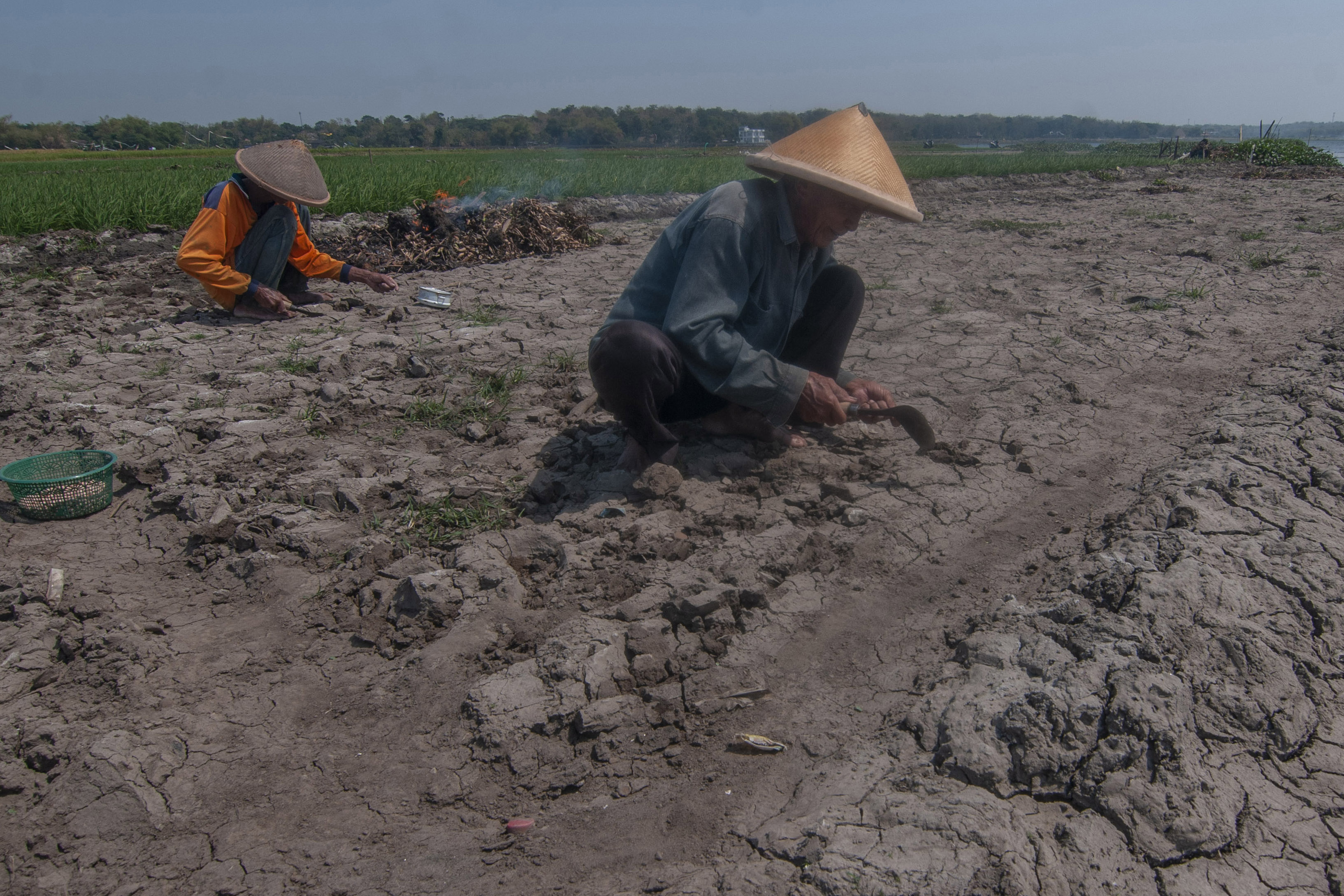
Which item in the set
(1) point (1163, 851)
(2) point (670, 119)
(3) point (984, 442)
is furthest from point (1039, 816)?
(2) point (670, 119)

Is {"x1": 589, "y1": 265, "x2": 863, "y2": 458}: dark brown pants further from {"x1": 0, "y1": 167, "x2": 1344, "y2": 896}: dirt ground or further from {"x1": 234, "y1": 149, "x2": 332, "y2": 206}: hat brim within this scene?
{"x1": 234, "y1": 149, "x2": 332, "y2": 206}: hat brim

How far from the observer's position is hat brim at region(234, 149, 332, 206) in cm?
394

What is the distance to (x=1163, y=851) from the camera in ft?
4.32

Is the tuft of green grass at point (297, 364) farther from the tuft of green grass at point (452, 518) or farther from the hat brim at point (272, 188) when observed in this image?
the tuft of green grass at point (452, 518)

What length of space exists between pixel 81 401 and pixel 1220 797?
3.99m

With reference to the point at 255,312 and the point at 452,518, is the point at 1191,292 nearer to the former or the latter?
the point at 452,518

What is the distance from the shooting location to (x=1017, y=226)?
7.34 metres

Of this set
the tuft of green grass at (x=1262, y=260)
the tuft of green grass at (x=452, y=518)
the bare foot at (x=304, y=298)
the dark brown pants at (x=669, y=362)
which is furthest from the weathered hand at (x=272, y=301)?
the tuft of green grass at (x=1262, y=260)

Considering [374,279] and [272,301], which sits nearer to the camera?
[272,301]

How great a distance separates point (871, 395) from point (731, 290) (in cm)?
71

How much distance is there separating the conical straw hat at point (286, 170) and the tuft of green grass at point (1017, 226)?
564 cm

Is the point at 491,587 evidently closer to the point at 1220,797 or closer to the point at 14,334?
the point at 1220,797

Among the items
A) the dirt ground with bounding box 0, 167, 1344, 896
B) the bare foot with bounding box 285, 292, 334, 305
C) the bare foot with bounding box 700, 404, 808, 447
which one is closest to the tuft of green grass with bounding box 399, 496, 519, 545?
the dirt ground with bounding box 0, 167, 1344, 896

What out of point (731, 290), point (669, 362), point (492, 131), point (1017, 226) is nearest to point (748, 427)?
point (669, 362)
